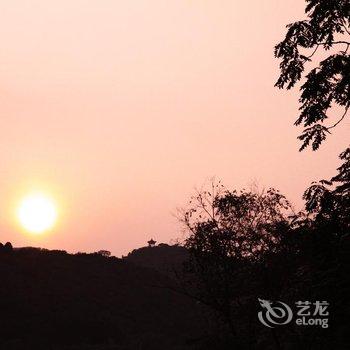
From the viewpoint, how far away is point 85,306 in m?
104

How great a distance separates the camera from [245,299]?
40.4 metres

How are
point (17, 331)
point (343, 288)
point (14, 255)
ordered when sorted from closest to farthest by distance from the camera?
1. point (343, 288)
2. point (17, 331)
3. point (14, 255)

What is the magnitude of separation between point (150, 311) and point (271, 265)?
7662 centimetres

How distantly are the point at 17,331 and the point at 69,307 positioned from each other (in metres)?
13.2

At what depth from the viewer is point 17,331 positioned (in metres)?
89.9

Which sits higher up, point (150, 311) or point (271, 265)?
point (150, 311)

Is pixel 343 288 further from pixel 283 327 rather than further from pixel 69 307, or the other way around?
pixel 69 307

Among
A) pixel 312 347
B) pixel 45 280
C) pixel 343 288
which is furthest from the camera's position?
pixel 45 280

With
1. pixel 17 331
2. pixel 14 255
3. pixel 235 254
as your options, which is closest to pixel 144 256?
pixel 14 255

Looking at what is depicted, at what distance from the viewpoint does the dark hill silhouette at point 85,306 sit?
91250mm

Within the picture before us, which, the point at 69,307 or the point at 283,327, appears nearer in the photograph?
the point at 283,327

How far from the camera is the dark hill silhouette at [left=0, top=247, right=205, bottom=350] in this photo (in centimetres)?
9125

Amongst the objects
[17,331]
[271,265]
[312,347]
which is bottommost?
[312,347]

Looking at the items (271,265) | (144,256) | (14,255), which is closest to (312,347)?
(271,265)
